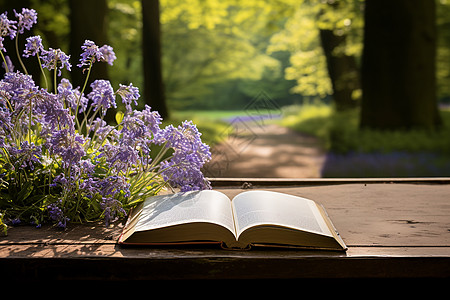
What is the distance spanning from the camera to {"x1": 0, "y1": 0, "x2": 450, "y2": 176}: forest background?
7.80m

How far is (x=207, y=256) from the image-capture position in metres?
1.52

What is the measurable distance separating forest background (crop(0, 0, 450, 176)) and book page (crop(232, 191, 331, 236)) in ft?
17.7

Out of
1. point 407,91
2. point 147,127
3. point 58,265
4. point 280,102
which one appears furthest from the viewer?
point 280,102

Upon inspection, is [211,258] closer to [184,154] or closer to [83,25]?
[184,154]

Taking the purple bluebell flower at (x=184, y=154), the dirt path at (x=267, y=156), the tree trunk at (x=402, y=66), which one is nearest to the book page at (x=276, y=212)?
the purple bluebell flower at (x=184, y=154)

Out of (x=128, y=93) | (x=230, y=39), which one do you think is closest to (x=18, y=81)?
(x=128, y=93)

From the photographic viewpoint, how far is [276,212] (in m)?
1.74

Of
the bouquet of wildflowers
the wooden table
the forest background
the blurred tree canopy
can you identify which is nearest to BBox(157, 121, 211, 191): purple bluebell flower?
the bouquet of wildflowers

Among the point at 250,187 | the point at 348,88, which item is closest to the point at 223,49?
the point at 348,88

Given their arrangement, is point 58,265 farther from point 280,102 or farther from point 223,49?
point 280,102

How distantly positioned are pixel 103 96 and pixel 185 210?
600 mm

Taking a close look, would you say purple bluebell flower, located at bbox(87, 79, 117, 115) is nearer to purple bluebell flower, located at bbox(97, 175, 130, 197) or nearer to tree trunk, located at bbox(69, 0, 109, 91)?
purple bluebell flower, located at bbox(97, 175, 130, 197)

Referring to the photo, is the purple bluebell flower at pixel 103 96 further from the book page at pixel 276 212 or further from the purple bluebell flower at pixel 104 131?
the book page at pixel 276 212

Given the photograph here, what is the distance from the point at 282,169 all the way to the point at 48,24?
6.14m
